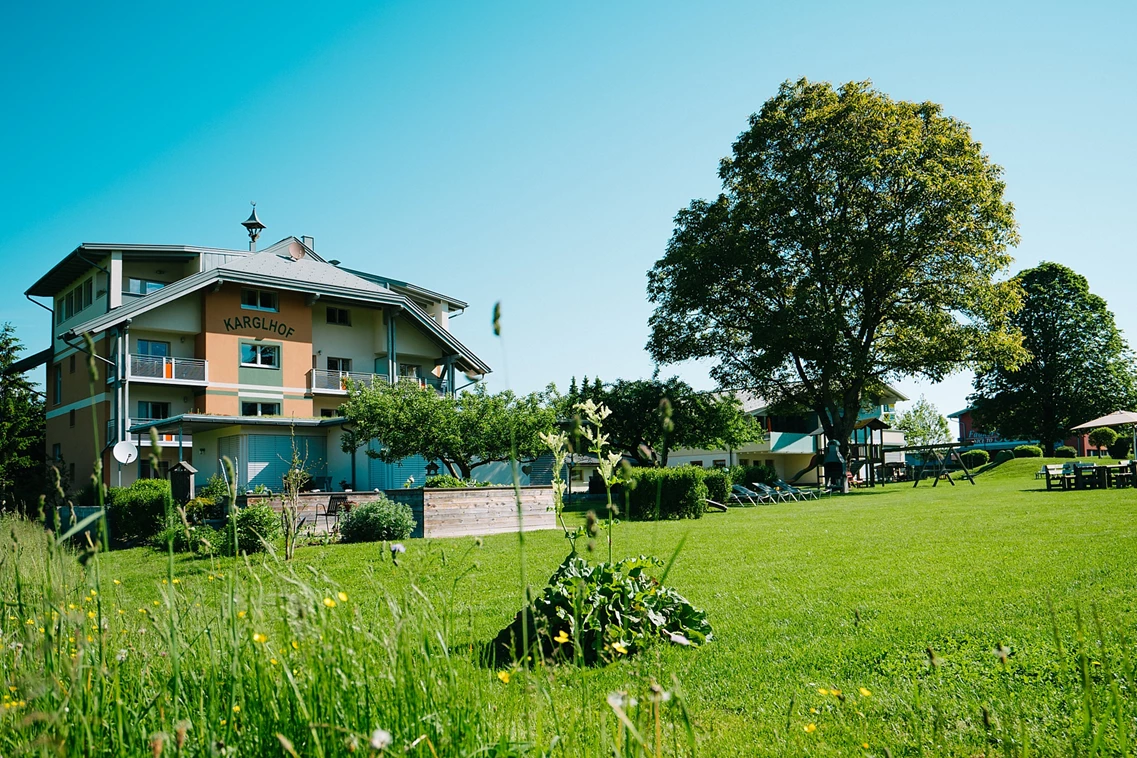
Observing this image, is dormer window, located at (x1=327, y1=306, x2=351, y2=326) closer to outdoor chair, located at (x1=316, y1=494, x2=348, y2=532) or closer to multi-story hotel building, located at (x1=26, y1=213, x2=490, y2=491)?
multi-story hotel building, located at (x1=26, y1=213, x2=490, y2=491)

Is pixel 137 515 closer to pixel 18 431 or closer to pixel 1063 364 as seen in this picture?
pixel 18 431

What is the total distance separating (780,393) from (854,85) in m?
12.7

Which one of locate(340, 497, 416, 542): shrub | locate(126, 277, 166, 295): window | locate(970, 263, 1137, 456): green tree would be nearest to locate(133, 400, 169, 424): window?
locate(126, 277, 166, 295): window

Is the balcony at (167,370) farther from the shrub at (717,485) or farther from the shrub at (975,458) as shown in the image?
the shrub at (975,458)

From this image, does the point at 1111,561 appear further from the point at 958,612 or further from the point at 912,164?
the point at 912,164

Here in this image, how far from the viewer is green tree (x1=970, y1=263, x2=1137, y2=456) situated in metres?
47.1

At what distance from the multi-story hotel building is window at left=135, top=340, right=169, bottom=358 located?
5 cm

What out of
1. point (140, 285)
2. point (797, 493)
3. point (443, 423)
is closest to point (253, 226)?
point (140, 285)

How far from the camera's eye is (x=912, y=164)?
96.1ft

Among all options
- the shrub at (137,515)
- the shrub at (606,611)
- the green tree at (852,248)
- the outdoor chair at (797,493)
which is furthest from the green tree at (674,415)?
the shrub at (606,611)

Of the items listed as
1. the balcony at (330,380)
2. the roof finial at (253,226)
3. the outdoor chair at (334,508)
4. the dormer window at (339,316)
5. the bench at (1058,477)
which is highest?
the roof finial at (253,226)

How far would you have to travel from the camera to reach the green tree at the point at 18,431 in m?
31.3

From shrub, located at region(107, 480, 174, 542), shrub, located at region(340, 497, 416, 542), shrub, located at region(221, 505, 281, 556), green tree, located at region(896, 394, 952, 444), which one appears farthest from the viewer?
green tree, located at region(896, 394, 952, 444)

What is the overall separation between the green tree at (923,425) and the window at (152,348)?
60318mm
